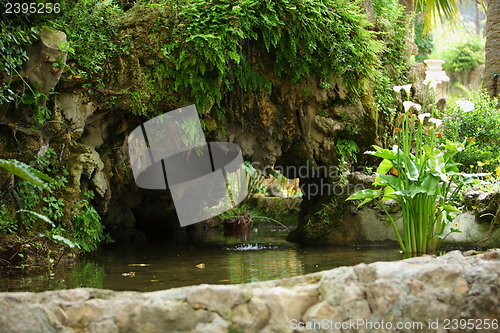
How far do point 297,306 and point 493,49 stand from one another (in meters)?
10.6

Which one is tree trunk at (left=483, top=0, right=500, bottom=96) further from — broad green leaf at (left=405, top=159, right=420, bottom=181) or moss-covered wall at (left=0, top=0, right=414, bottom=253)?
broad green leaf at (left=405, top=159, right=420, bottom=181)

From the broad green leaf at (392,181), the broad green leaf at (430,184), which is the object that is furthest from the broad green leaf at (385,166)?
the broad green leaf at (430,184)

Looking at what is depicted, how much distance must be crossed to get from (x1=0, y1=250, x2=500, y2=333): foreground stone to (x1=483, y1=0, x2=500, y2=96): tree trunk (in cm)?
957

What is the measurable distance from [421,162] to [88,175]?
4.73 meters

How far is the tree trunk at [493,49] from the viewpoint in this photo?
10.4m

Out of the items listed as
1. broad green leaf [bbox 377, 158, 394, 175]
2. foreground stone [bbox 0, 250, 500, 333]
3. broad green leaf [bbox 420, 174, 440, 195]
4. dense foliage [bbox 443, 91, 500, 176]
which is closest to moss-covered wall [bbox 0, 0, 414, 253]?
dense foliage [bbox 443, 91, 500, 176]

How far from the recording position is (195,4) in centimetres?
672

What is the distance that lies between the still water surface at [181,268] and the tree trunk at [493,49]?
6381 millimetres

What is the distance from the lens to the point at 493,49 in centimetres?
1048

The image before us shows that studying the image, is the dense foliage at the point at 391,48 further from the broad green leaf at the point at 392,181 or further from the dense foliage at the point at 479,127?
the broad green leaf at the point at 392,181

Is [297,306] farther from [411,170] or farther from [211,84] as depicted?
[211,84]

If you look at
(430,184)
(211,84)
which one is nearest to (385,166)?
(430,184)

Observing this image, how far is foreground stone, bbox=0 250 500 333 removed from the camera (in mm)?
2219

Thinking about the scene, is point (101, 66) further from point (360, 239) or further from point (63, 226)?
point (360, 239)
